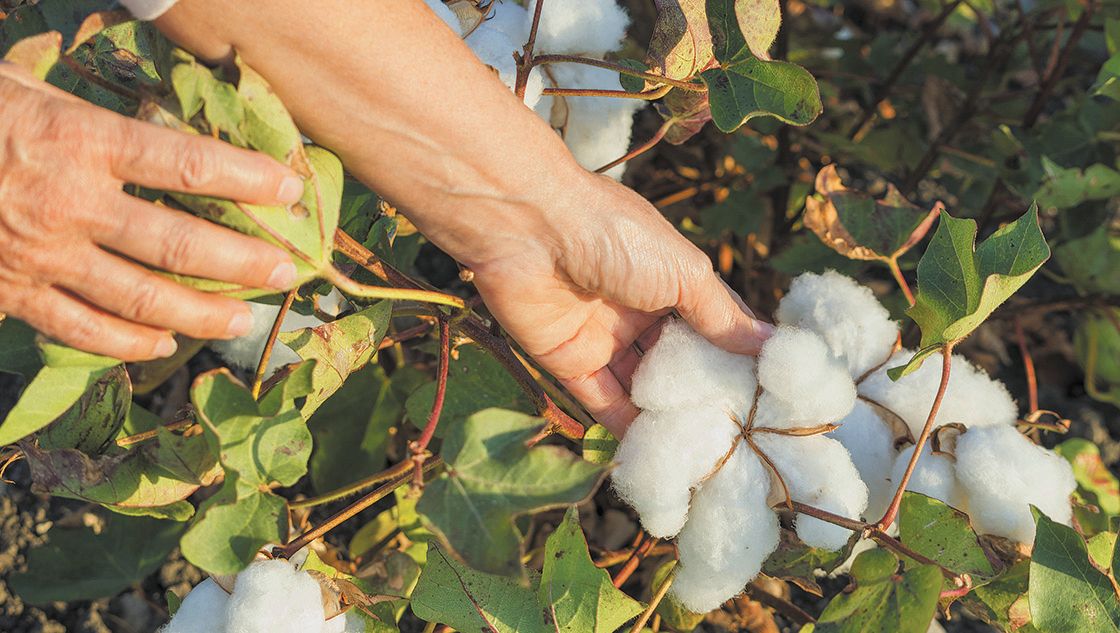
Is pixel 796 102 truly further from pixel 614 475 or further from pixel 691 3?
pixel 614 475

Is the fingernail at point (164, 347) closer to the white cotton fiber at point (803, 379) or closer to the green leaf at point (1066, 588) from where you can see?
the white cotton fiber at point (803, 379)

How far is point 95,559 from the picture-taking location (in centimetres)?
149

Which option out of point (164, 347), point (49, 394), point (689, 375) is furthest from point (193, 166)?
point (689, 375)

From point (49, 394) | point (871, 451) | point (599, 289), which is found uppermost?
point (49, 394)

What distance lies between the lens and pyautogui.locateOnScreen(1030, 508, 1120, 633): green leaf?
0.98 meters

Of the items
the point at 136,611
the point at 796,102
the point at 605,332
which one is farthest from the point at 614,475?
the point at 136,611

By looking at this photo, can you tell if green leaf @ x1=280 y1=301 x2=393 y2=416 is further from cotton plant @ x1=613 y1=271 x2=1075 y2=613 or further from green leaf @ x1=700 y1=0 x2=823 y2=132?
green leaf @ x1=700 y1=0 x2=823 y2=132

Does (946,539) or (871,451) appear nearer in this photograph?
(946,539)

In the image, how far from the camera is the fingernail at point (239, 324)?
→ 0.88m

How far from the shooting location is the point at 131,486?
103 cm

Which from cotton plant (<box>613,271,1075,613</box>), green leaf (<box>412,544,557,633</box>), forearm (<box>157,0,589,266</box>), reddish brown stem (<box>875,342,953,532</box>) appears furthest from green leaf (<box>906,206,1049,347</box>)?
green leaf (<box>412,544,557,633</box>)

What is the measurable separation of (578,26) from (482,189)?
43 centimetres

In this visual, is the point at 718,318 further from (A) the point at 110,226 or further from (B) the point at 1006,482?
(A) the point at 110,226

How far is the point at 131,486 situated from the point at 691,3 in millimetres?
857
